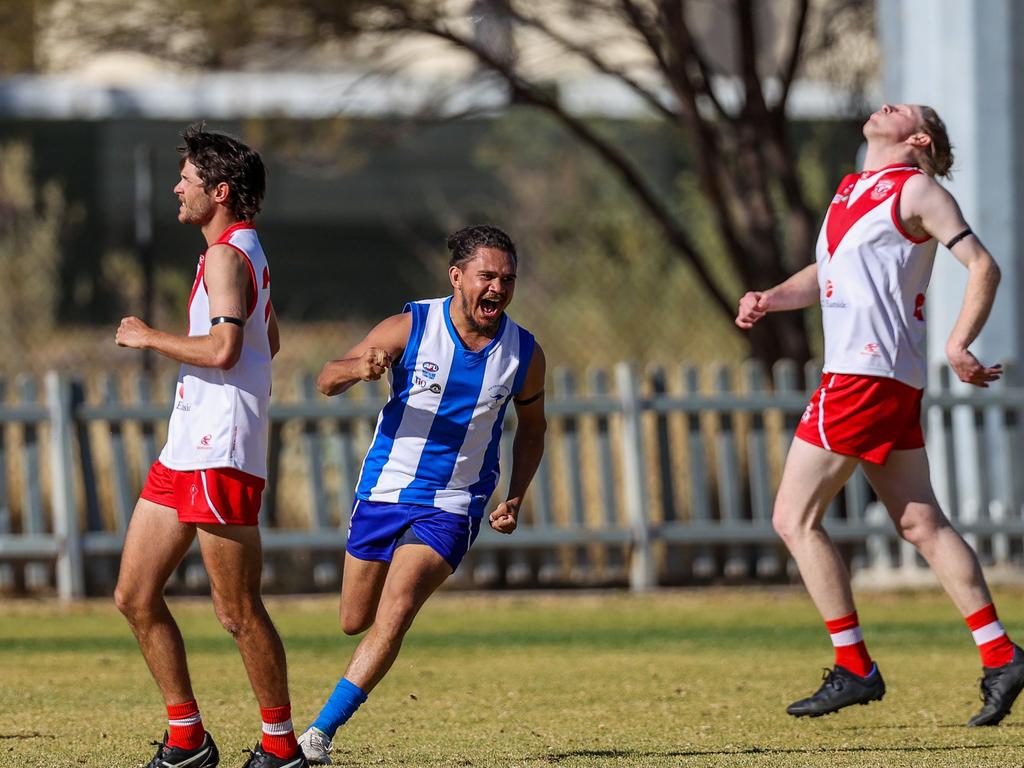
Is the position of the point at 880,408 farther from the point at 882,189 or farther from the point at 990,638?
the point at 990,638

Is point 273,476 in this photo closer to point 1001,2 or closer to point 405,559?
point 1001,2

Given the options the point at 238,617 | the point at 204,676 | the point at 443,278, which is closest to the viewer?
the point at 238,617

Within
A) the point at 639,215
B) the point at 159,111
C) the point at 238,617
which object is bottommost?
the point at 238,617

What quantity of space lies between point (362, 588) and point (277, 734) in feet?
1.99

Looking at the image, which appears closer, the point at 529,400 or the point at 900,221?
the point at 529,400

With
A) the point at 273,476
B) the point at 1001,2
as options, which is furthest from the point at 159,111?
the point at 1001,2

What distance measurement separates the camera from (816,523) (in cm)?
613

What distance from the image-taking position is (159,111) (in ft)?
82.8

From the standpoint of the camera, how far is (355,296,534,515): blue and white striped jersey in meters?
5.40

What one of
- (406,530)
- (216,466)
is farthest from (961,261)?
(216,466)

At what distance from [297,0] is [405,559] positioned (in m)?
8.05

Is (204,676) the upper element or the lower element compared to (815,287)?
lower

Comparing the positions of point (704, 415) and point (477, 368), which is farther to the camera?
point (704, 415)

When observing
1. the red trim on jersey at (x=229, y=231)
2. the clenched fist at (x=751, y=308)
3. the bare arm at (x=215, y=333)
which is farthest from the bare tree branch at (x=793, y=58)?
the bare arm at (x=215, y=333)
